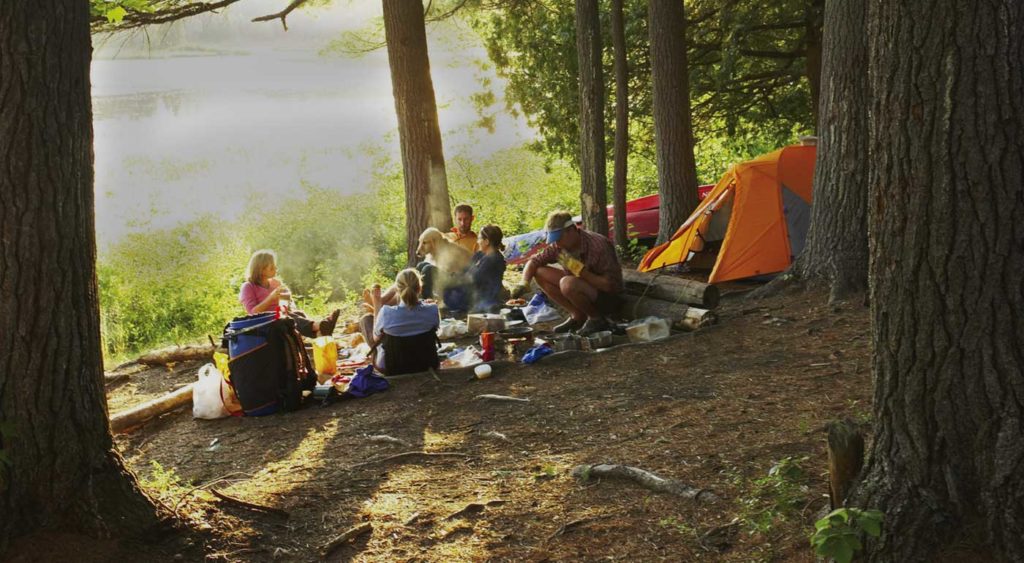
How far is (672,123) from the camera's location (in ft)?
37.7

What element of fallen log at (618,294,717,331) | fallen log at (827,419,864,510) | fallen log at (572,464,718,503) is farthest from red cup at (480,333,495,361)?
fallen log at (827,419,864,510)

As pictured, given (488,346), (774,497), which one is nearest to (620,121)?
(488,346)

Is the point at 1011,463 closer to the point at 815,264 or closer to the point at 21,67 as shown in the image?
the point at 21,67

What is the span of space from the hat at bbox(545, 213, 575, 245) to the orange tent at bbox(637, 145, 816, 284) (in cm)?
188

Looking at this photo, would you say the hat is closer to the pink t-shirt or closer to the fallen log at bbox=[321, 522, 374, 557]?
the pink t-shirt

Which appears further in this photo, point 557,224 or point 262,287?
point 557,224

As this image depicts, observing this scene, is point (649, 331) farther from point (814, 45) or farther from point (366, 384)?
point (814, 45)

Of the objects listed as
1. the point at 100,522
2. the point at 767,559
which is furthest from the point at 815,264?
the point at 100,522

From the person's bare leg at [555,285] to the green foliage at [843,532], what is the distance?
5294 millimetres

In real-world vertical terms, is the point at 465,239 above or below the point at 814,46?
below

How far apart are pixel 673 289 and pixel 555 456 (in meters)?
3.45

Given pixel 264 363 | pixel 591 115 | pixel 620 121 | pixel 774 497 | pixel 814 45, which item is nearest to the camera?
pixel 774 497

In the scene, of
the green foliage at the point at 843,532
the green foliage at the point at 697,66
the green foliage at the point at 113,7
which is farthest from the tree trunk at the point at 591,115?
the green foliage at the point at 843,532

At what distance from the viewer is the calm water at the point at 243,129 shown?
2816cm
